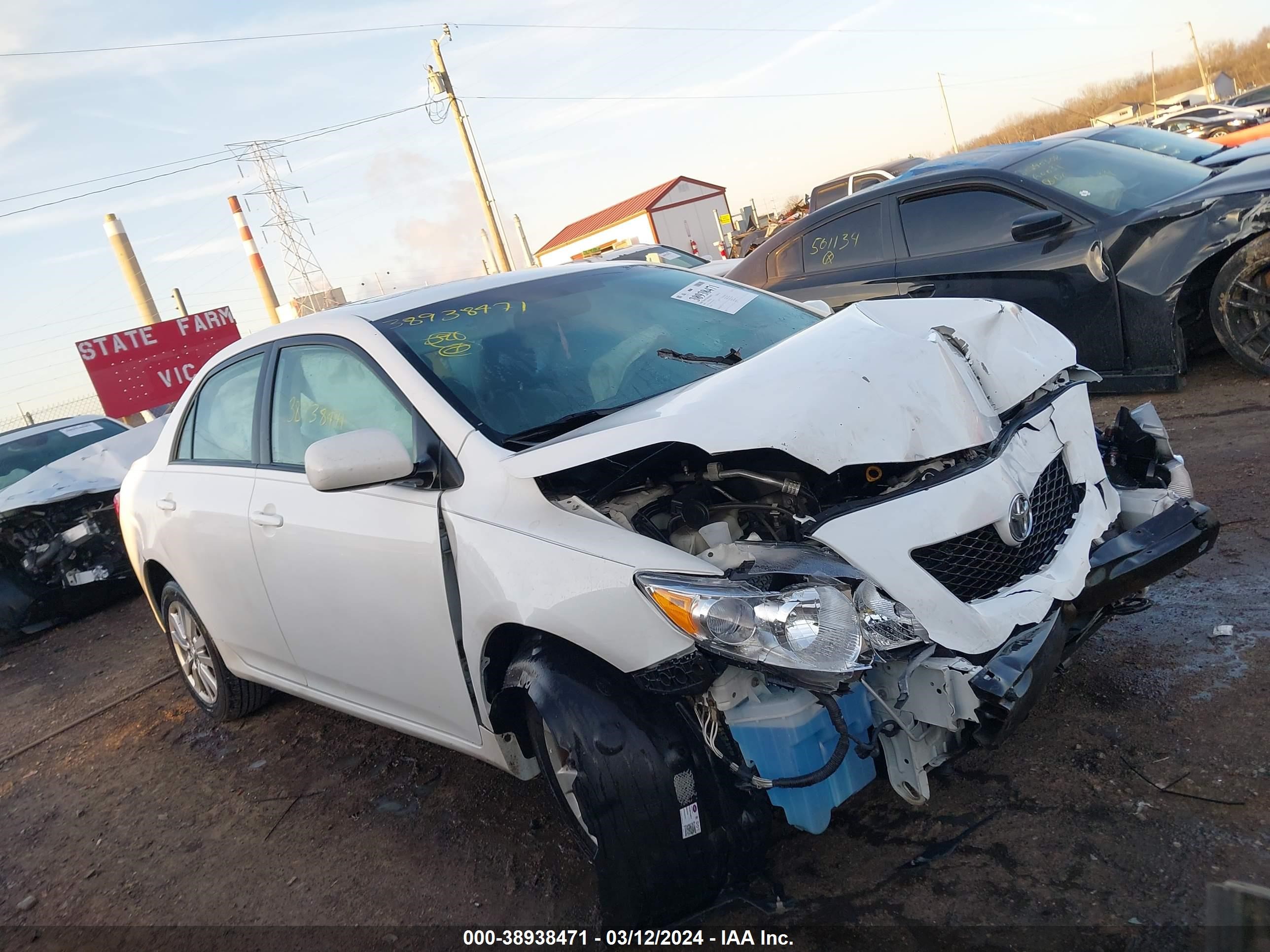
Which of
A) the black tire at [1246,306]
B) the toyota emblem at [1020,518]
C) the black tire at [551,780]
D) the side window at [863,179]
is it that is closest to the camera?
the toyota emblem at [1020,518]

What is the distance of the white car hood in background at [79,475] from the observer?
7117 millimetres

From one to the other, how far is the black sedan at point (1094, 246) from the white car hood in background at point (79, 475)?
5.44 meters

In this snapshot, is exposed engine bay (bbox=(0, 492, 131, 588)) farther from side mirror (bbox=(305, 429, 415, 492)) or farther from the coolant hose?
the coolant hose

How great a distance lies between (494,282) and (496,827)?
1918 mm

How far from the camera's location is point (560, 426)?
2.78m

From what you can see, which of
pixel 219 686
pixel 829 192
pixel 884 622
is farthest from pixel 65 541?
pixel 829 192

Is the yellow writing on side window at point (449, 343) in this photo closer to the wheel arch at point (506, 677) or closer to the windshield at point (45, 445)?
the wheel arch at point (506, 677)

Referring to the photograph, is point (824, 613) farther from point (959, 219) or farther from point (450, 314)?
point (959, 219)

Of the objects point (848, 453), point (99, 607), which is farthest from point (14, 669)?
point (848, 453)

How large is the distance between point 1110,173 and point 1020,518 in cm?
453

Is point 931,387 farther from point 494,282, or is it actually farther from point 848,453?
point 494,282

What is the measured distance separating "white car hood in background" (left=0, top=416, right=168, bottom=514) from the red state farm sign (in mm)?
13664

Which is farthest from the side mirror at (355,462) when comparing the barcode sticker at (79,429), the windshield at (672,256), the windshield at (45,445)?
the windshield at (672,256)

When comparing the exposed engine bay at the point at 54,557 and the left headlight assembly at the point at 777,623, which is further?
the exposed engine bay at the point at 54,557
